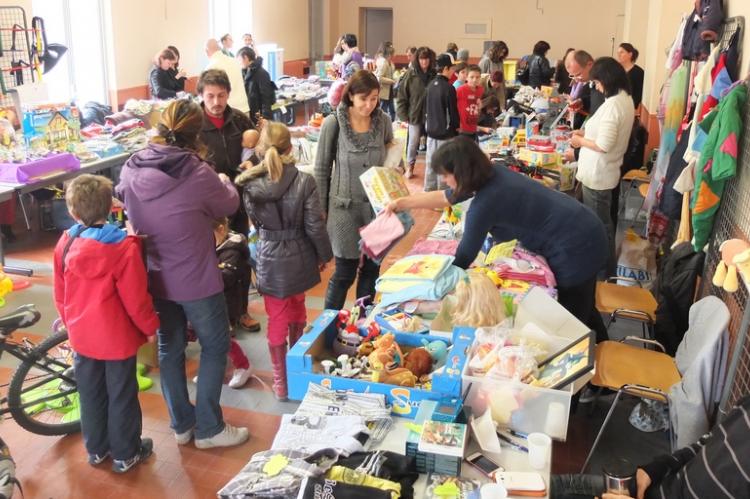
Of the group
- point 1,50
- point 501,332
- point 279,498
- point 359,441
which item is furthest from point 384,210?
point 1,50

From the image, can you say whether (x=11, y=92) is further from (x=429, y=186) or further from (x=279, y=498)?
(x=279, y=498)

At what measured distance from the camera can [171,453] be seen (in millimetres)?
3178

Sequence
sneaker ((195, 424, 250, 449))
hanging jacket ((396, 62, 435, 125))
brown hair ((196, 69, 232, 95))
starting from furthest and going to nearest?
hanging jacket ((396, 62, 435, 125)) < brown hair ((196, 69, 232, 95)) < sneaker ((195, 424, 250, 449))

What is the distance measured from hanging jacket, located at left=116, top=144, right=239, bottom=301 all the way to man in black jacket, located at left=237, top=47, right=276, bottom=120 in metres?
6.43

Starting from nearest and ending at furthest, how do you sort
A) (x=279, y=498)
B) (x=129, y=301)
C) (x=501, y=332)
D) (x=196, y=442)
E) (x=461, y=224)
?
(x=279, y=498)
(x=501, y=332)
(x=129, y=301)
(x=196, y=442)
(x=461, y=224)

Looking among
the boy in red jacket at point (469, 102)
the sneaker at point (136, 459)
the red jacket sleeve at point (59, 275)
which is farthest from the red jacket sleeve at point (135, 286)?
the boy in red jacket at point (469, 102)

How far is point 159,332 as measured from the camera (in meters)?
3.03

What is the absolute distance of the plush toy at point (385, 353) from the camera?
2473 mm

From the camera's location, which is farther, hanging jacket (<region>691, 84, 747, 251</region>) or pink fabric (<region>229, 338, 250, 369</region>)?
pink fabric (<region>229, 338, 250, 369</region>)

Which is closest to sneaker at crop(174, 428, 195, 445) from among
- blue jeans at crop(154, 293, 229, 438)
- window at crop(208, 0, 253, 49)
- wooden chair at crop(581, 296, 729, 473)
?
blue jeans at crop(154, 293, 229, 438)

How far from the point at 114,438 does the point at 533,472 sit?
186 centimetres

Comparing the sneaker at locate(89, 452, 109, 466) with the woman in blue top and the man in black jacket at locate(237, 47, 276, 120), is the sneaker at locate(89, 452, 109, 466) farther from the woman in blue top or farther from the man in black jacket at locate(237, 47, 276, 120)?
the man in black jacket at locate(237, 47, 276, 120)

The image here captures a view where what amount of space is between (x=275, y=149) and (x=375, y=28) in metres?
16.8

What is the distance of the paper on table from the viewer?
2082mm
